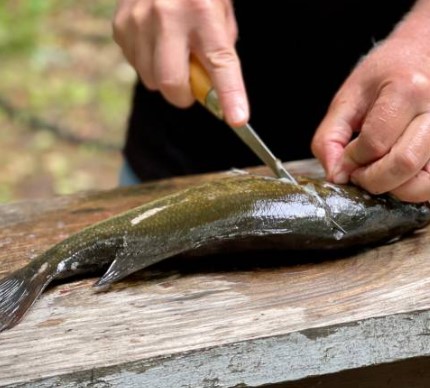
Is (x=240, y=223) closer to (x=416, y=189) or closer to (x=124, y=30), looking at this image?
(x=416, y=189)

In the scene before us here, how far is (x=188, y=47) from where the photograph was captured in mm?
2107

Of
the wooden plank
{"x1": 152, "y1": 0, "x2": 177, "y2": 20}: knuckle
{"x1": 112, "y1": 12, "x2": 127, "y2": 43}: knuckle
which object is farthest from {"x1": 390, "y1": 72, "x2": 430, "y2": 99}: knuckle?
{"x1": 112, "y1": 12, "x2": 127, "y2": 43}: knuckle

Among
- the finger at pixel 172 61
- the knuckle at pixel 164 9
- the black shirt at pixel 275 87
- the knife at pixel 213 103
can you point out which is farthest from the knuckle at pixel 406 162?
the black shirt at pixel 275 87

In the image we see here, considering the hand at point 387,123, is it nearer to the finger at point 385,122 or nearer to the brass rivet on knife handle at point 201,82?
the finger at point 385,122

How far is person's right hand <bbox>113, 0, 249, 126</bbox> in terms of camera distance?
2.01 m

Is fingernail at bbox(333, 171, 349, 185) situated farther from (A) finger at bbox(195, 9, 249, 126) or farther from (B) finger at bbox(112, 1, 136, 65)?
(B) finger at bbox(112, 1, 136, 65)

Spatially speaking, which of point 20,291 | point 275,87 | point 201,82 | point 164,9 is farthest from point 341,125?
point 20,291

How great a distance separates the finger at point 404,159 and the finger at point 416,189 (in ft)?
0.10

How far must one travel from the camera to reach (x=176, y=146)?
296 centimetres

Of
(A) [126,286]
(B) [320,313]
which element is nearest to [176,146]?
(A) [126,286]

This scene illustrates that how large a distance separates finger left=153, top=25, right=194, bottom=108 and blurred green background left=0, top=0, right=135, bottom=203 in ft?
11.5

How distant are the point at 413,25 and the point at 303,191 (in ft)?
1.95

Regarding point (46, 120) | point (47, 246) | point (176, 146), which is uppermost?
point (47, 246)

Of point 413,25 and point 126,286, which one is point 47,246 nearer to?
point 126,286
